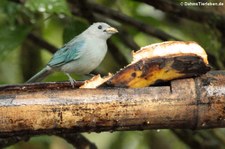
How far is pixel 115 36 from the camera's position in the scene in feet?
12.1

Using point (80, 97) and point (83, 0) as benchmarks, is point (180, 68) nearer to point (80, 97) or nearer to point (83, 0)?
point (80, 97)

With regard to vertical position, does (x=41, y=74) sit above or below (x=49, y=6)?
below

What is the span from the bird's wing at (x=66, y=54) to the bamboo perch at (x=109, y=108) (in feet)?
4.43

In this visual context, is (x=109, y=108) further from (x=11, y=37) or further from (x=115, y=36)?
(x=115, y=36)

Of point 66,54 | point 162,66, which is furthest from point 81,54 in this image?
point 162,66

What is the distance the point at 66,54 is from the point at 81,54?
9 centimetres

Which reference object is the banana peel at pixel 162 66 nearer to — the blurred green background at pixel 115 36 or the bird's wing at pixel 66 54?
the blurred green background at pixel 115 36

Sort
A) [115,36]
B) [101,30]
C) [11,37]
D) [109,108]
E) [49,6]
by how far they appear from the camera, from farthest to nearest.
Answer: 1. [115,36]
2. [101,30]
3. [11,37]
4. [49,6]
5. [109,108]

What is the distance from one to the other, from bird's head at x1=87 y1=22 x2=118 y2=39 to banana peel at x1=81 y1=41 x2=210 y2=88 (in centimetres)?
152

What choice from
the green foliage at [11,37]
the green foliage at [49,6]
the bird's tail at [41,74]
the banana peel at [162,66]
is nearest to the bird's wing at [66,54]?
the bird's tail at [41,74]

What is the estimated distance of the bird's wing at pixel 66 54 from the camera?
301 centimetres

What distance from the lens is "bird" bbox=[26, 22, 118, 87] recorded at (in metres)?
3.03

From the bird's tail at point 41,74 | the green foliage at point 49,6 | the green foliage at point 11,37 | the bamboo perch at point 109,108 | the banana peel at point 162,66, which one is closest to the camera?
the bamboo perch at point 109,108

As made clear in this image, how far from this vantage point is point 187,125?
64.9 inches
